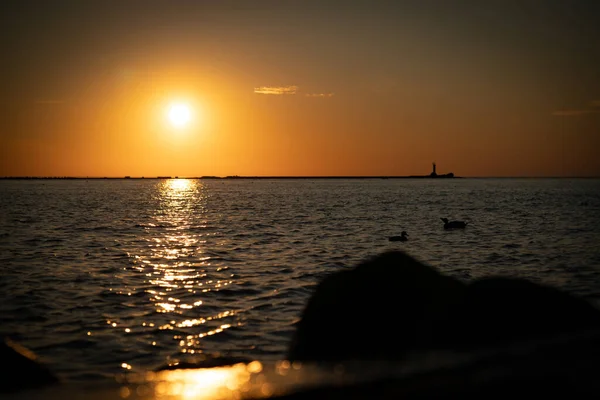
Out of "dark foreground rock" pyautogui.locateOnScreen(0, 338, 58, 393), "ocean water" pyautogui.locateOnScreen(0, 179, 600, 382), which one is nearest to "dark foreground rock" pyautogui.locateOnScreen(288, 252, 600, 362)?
"ocean water" pyautogui.locateOnScreen(0, 179, 600, 382)

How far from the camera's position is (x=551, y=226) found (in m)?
36.8

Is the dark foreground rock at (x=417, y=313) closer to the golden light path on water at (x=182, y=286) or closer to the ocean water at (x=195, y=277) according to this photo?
the ocean water at (x=195, y=277)

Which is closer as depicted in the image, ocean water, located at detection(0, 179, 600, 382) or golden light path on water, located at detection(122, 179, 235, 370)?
ocean water, located at detection(0, 179, 600, 382)

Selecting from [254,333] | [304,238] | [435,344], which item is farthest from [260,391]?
[304,238]

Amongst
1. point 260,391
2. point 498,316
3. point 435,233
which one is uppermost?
point 260,391

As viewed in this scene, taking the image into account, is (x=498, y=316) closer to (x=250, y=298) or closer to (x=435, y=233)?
(x=250, y=298)

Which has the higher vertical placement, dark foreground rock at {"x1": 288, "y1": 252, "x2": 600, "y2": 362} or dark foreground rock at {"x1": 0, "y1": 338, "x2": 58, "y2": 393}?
dark foreground rock at {"x1": 288, "y1": 252, "x2": 600, "y2": 362}

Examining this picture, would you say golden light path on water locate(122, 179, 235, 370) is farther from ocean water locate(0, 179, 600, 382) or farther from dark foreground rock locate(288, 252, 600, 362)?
dark foreground rock locate(288, 252, 600, 362)

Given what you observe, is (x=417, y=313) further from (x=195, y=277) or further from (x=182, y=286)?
(x=195, y=277)

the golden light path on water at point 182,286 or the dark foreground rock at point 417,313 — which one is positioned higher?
the dark foreground rock at point 417,313

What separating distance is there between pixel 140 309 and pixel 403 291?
7.95m

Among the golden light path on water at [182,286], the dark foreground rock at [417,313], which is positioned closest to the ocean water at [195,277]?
the golden light path on water at [182,286]

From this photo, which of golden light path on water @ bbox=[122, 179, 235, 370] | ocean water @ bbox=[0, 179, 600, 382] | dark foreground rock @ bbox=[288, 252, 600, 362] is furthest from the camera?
golden light path on water @ bbox=[122, 179, 235, 370]

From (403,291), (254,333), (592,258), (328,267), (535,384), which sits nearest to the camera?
(535,384)
